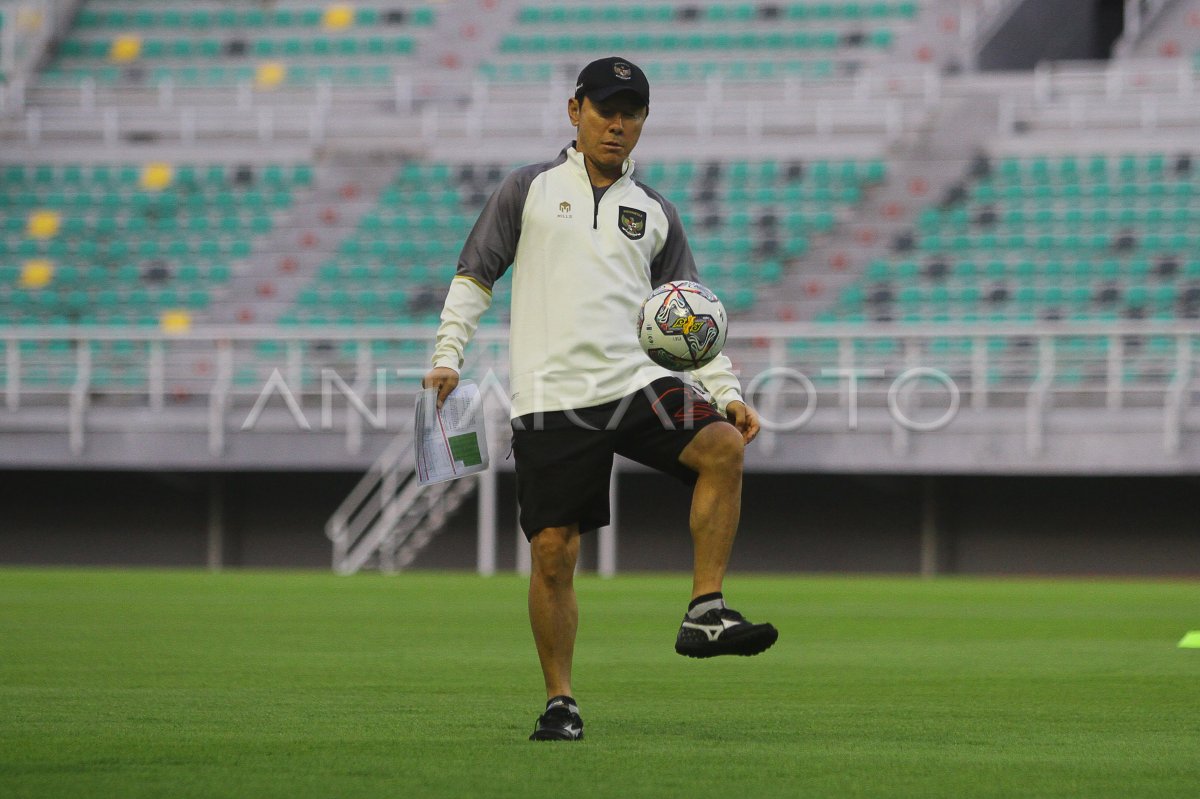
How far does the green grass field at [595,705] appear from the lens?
13.7 feet

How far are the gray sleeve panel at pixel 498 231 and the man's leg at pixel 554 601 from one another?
0.70 metres

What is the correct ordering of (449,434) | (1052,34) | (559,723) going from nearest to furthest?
(559,723) → (449,434) → (1052,34)

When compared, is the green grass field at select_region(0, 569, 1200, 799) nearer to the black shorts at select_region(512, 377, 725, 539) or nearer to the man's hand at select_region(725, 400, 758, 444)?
the black shorts at select_region(512, 377, 725, 539)

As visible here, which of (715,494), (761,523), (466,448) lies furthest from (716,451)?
(761,523)

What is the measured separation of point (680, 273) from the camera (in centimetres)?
519

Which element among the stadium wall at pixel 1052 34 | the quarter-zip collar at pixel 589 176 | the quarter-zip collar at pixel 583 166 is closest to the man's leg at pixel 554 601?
the quarter-zip collar at pixel 589 176

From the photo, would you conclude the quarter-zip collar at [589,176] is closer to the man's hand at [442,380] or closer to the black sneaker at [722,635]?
the man's hand at [442,380]

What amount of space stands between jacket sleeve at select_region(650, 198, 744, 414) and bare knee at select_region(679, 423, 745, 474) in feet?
0.84

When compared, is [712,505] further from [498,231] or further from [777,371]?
[777,371]

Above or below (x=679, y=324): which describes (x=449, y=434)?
below

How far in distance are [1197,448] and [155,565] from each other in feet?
35.1

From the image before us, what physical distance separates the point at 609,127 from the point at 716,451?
874 mm

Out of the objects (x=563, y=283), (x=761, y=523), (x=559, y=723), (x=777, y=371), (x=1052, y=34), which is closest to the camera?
(x=559, y=723)

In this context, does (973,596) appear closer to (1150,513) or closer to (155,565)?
(1150,513)
